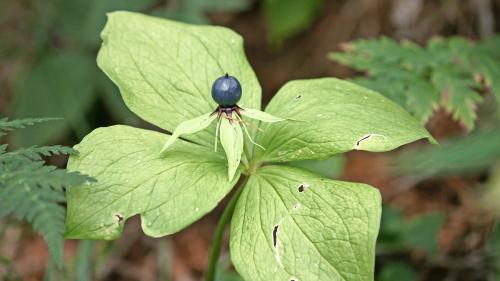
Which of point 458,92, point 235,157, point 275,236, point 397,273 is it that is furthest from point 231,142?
point 397,273

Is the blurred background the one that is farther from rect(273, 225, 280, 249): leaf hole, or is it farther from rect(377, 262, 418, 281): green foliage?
rect(273, 225, 280, 249): leaf hole

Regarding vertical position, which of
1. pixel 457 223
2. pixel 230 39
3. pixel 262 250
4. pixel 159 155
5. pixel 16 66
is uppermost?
pixel 230 39

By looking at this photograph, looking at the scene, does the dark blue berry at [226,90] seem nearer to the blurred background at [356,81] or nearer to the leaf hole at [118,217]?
the leaf hole at [118,217]

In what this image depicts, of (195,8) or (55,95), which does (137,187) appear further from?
(55,95)

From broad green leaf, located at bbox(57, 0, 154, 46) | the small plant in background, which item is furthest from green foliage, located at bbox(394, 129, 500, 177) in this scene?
broad green leaf, located at bbox(57, 0, 154, 46)

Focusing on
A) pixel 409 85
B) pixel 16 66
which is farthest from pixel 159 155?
pixel 16 66

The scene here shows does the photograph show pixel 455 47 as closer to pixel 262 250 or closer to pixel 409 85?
pixel 409 85

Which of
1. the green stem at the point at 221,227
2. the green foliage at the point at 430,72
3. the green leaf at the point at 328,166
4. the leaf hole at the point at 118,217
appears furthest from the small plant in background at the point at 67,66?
the leaf hole at the point at 118,217
